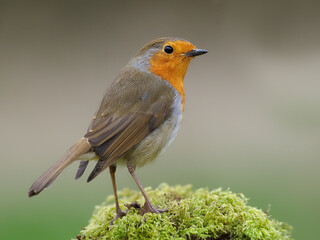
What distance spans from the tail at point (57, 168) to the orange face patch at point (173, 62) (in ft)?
3.17

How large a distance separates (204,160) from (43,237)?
2.88 meters

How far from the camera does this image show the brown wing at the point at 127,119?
10.1ft

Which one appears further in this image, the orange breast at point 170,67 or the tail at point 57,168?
the orange breast at point 170,67

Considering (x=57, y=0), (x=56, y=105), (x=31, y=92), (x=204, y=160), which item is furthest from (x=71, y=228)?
(x=57, y=0)

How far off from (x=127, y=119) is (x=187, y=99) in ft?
17.3

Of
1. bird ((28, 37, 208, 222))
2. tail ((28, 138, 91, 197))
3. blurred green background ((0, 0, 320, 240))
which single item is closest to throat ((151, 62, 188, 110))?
bird ((28, 37, 208, 222))

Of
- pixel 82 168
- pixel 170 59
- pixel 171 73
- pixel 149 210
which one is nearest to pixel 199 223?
pixel 149 210

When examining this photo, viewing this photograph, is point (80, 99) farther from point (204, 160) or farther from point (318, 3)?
point (318, 3)

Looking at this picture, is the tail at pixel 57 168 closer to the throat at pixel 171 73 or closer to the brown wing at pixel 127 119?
the brown wing at pixel 127 119

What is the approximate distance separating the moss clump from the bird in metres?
0.15

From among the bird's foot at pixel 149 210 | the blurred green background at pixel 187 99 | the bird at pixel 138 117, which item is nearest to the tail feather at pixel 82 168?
the bird at pixel 138 117

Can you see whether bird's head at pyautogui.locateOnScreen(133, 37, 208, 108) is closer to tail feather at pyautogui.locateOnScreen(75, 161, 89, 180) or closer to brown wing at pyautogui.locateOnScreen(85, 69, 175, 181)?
brown wing at pyautogui.locateOnScreen(85, 69, 175, 181)

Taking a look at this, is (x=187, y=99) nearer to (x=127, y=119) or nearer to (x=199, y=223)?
(x=127, y=119)

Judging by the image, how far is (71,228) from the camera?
5301mm
